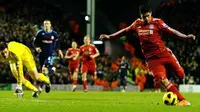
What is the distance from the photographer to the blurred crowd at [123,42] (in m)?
31.1

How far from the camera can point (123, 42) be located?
129 ft

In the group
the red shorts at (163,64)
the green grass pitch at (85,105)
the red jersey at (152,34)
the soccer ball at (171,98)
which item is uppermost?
the red jersey at (152,34)

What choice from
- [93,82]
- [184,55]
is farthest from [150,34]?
[184,55]

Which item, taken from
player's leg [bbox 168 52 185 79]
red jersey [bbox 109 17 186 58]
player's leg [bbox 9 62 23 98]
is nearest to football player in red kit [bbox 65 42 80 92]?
player's leg [bbox 9 62 23 98]

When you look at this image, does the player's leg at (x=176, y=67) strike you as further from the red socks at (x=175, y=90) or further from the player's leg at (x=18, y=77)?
the player's leg at (x=18, y=77)

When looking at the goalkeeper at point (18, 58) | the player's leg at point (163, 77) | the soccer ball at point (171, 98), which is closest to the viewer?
the soccer ball at point (171, 98)

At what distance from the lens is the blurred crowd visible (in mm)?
31094

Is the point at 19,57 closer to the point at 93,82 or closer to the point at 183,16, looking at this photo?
the point at 93,82

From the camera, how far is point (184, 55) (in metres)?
33.5

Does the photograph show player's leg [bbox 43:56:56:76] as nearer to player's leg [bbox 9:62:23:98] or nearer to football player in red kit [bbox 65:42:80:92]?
player's leg [bbox 9:62:23:98]

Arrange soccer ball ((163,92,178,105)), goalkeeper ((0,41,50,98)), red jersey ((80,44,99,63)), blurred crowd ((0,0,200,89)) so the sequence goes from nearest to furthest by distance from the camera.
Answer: soccer ball ((163,92,178,105))
goalkeeper ((0,41,50,98))
red jersey ((80,44,99,63))
blurred crowd ((0,0,200,89))

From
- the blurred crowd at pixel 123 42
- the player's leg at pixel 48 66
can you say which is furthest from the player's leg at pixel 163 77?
the blurred crowd at pixel 123 42

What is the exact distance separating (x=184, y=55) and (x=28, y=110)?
25050 millimetres

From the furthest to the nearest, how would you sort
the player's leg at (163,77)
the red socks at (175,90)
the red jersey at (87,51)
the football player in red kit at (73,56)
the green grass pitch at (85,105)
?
the football player in red kit at (73,56)
the red jersey at (87,51)
the player's leg at (163,77)
the red socks at (175,90)
the green grass pitch at (85,105)
